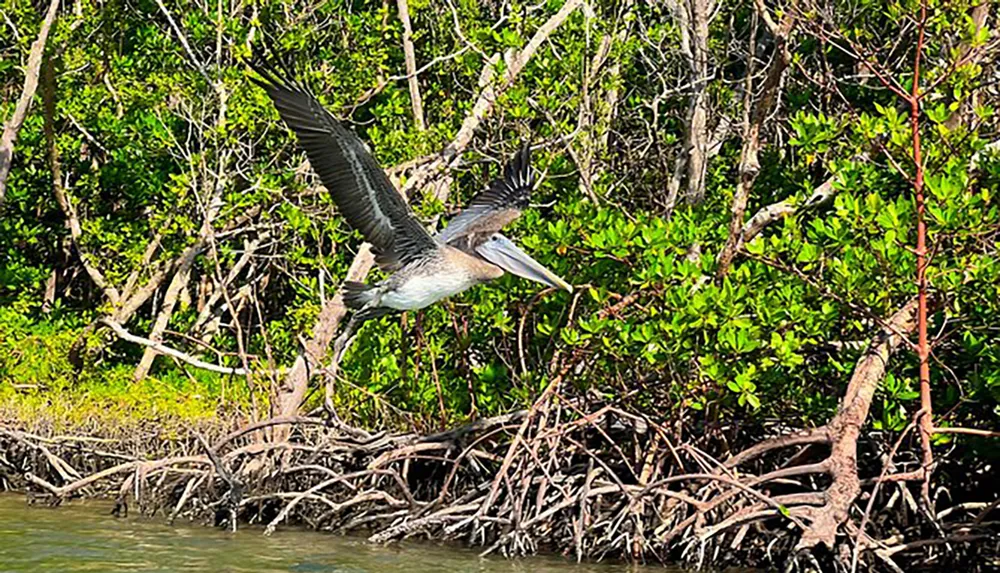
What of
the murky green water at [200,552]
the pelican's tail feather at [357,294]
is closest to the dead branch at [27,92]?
the murky green water at [200,552]

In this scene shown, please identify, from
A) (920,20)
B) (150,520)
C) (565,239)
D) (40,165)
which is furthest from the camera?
(40,165)

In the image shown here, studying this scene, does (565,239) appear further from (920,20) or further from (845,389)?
(920,20)

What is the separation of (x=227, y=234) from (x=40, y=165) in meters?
3.88

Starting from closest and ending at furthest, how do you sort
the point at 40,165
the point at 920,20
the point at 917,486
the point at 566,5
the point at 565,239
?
the point at 920,20 → the point at 917,486 → the point at 565,239 → the point at 566,5 → the point at 40,165

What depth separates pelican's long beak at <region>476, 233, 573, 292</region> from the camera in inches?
399

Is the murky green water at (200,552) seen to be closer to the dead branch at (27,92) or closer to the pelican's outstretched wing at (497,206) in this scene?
the pelican's outstretched wing at (497,206)

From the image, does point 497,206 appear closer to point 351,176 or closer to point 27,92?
point 351,176

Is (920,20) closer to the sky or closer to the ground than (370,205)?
closer to the sky

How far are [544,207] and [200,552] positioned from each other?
4996 mm

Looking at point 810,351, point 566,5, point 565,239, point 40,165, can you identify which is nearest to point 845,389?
point 810,351

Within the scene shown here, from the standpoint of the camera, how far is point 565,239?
10594mm

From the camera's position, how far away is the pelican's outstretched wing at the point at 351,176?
8.70 meters

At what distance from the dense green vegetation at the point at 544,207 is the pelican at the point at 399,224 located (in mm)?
474

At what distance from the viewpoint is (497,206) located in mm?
10859
